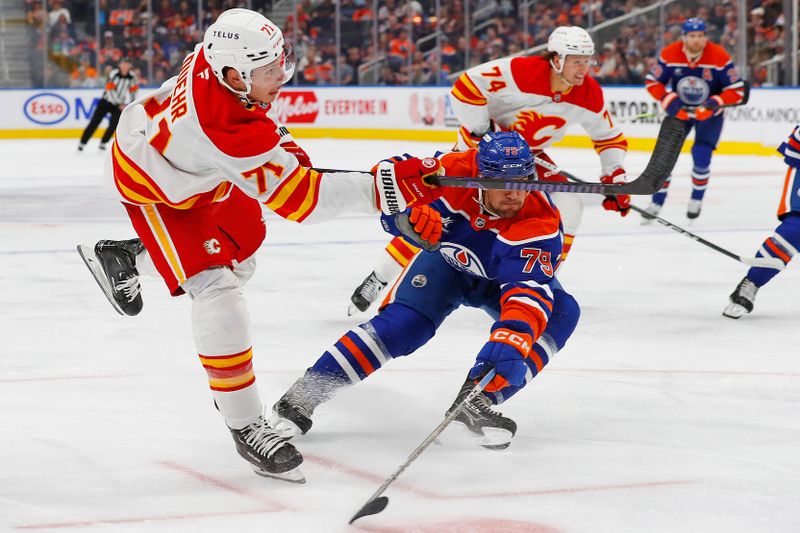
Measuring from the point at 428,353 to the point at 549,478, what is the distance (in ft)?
4.17

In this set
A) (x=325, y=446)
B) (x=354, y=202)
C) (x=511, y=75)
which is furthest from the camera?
(x=511, y=75)

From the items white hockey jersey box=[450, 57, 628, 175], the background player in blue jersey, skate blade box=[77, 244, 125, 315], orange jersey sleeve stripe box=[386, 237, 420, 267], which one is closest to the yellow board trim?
the background player in blue jersey

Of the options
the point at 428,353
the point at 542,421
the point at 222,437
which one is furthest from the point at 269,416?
the point at 428,353

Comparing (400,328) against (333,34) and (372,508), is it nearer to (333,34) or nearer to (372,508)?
(372,508)

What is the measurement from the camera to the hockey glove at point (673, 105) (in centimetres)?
732

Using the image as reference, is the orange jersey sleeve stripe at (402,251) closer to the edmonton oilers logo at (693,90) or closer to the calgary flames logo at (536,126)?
the calgary flames logo at (536,126)

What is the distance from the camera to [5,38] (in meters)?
14.6

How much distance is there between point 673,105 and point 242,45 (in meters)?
5.36

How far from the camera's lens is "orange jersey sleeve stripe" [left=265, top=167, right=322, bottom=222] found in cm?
242

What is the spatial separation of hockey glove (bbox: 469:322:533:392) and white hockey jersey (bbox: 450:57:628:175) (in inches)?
90.4

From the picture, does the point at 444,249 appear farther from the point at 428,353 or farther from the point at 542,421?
the point at 428,353

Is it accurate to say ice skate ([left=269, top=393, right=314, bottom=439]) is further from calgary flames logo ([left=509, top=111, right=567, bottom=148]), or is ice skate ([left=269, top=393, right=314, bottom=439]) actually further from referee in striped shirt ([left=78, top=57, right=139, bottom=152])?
referee in striped shirt ([left=78, top=57, right=139, bottom=152])

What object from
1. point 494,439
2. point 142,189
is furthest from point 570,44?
point 142,189

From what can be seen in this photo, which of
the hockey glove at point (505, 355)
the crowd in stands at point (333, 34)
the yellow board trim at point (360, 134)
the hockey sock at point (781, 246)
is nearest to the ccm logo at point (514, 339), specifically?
the hockey glove at point (505, 355)
